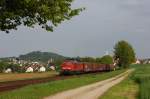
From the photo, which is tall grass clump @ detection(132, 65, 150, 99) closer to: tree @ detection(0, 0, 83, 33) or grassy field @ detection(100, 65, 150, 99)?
grassy field @ detection(100, 65, 150, 99)

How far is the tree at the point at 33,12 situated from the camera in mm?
24172

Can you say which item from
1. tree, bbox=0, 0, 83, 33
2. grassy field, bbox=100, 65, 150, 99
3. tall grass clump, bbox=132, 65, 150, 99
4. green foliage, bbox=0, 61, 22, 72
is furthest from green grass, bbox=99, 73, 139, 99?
green foliage, bbox=0, 61, 22, 72

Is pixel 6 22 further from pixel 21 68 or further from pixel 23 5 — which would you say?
pixel 21 68

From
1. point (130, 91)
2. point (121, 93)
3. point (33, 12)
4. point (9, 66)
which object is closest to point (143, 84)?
point (130, 91)

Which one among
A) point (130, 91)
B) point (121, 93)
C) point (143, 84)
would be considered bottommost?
point (121, 93)

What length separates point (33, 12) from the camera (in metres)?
25.2

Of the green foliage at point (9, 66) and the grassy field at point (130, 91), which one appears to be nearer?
the grassy field at point (130, 91)

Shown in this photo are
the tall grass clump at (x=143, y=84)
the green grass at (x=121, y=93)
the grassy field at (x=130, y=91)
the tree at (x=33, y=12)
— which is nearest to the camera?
the tree at (x=33, y=12)

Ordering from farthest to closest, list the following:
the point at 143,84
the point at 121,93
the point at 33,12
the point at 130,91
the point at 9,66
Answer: the point at 9,66, the point at 143,84, the point at 130,91, the point at 121,93, the point at 33,12

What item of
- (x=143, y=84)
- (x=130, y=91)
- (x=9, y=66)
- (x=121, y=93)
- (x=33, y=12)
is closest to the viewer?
(x=33, y=12)

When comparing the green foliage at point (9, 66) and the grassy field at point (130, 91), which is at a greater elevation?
the green foliage at point (9, 66)

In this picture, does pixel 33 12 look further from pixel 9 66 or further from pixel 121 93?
pixel 9 66

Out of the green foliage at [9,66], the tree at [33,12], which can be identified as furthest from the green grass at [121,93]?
the green foliage at [9,66]

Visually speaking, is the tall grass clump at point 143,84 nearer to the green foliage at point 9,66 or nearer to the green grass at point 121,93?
the green grass at point 121,93
